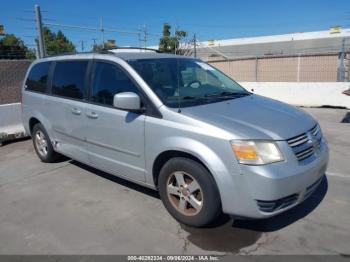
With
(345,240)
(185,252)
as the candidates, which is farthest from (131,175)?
(345,240)

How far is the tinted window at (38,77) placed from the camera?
18.2 ft

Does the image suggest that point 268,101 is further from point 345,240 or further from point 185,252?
point 185,252

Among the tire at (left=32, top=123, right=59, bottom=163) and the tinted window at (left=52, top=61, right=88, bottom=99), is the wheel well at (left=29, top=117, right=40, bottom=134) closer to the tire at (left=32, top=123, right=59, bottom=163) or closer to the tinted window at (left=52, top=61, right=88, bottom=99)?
the tire at (left=32, top=123, right=59, bottom=163)

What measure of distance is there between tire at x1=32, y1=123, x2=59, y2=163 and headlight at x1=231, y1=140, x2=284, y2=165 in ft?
12.1

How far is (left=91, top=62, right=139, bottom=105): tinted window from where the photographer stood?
3980 millimetres

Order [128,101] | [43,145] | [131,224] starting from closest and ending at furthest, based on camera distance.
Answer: [128,101]
[131,224]
[43,145]

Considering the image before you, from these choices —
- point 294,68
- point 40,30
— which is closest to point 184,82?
point 40,30

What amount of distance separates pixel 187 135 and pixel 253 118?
28.2 inches

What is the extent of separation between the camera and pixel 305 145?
332 centimetres

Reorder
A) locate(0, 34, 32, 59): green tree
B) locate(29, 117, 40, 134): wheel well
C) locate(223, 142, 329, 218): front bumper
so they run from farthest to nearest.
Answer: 1. locate(0, 34, 32, 59): green tree
2. locate(29, 117, 40, 134): wheel well
3. locate(223, 142, 329, 218): front bumper

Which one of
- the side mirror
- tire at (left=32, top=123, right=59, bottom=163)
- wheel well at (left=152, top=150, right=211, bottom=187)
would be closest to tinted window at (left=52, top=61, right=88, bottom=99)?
tire at (left=32, top=123, right=59, bottom=163)

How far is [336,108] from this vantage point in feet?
37.8

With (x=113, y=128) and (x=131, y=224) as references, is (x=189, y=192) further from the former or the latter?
(x=113, y=128)

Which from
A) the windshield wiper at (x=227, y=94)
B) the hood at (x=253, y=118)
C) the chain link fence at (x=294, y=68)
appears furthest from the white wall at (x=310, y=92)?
the hood at (x=253, y=118)
